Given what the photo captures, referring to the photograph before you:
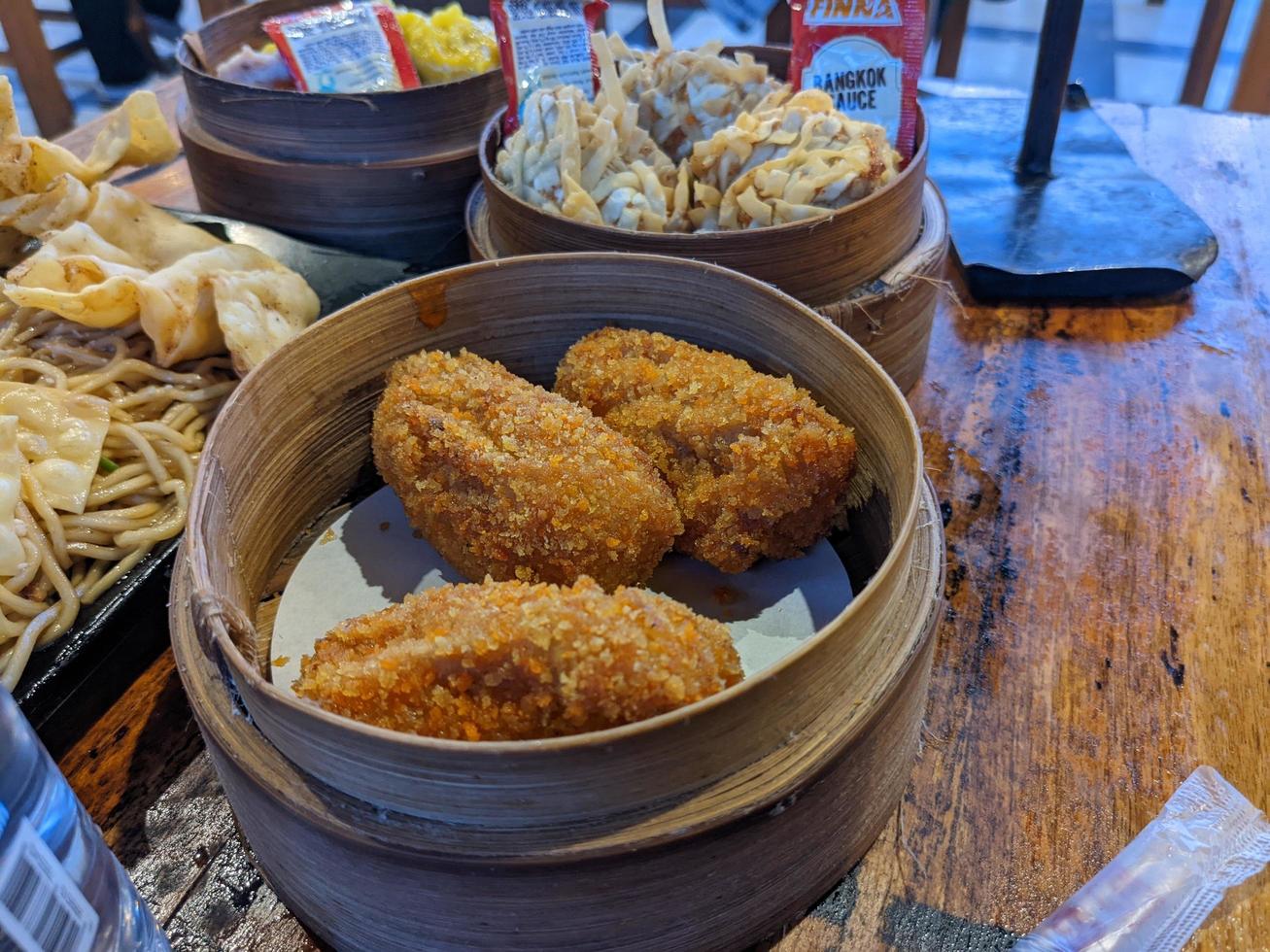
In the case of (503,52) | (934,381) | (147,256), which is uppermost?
(503,52)

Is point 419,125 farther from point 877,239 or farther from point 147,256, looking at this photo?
point 877,239

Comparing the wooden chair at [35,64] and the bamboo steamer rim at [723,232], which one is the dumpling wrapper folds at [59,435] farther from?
the wooden chair at [35,64]

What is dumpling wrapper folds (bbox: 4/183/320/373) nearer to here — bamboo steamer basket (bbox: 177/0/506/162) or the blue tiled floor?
bamboo steamer basket (bbox: 177/0/506/162)

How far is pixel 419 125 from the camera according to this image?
100 inches

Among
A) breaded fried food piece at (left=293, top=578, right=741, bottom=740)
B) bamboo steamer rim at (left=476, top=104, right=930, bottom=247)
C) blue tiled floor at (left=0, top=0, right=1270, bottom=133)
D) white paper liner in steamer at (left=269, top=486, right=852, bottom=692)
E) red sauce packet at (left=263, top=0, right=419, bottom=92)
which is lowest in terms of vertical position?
blue tiled floor at (left=0, top=0, right=1270, bottom=133)

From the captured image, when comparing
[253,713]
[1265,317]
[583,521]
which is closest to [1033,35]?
[1265,317]

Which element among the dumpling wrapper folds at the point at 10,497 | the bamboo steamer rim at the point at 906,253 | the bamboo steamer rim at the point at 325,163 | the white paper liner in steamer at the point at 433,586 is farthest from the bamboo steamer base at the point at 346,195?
the white paper liner in steamer at the point at 433,586

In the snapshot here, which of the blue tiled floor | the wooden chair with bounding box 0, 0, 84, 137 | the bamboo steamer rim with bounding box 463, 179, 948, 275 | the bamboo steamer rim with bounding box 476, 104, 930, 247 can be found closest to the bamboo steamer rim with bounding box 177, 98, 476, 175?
the bamboo steamer rim with bounding box 463, 179, 948, 275

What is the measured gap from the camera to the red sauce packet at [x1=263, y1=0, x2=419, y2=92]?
262cm

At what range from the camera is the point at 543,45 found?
2260 millimetres

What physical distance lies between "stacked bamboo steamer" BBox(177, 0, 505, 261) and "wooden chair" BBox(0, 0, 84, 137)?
11.0 ft

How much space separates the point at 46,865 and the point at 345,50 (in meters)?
2.42

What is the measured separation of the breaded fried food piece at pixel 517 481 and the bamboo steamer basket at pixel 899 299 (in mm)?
565

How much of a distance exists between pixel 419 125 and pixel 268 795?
1974 mm
